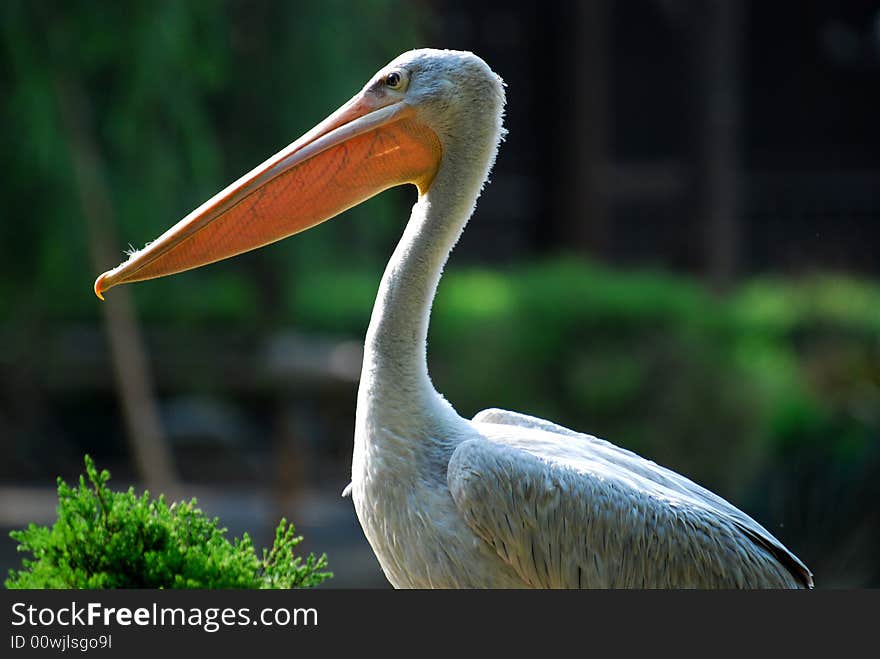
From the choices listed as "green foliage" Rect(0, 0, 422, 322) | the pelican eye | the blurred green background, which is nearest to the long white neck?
the pelican eye

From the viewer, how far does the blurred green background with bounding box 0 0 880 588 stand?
6.10 metres

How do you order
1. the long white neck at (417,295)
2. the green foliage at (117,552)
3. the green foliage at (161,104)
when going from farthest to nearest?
1. the green foliage at (161,104)
2. the long white neck at (417,295)
3. the green foliage at (117,552)

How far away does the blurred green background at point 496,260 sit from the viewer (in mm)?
6098

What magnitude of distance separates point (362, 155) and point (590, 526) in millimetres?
968

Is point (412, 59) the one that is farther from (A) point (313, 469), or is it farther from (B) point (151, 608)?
(A) point (313, 469)

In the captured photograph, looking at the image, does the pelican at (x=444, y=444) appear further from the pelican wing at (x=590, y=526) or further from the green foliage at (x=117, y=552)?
the green foliage at (x=117, y=552)

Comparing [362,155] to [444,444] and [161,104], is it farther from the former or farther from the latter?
[161,104]

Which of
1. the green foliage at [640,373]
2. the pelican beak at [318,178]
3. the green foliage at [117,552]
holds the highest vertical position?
the green foliage at [640,373]

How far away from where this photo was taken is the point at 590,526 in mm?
2633

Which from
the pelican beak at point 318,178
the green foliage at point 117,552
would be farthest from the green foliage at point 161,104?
the green foliage at point 117,552

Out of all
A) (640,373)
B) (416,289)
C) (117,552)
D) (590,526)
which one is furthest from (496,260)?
(117,552)

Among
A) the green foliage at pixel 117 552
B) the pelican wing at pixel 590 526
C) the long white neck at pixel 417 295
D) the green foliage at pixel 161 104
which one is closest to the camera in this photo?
the green foliage at pixel 117 552

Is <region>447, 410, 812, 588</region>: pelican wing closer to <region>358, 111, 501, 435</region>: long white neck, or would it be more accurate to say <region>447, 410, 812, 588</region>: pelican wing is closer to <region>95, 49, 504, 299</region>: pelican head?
<region>358, 111, 501, 435</region>: long white neck

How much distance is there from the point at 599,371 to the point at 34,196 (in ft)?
10.2
